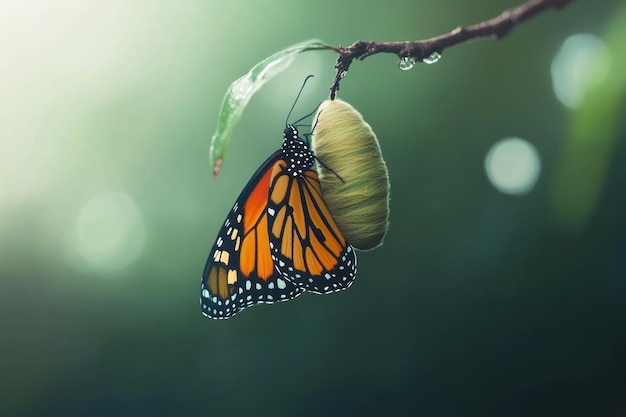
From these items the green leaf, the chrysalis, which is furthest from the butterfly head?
the green leaf

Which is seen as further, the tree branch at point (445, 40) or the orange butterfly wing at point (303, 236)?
the orange butterfly wing at point (303, 236)

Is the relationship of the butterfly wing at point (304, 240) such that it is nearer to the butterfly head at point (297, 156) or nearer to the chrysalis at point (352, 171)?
the butterfly head at point (297, 156)

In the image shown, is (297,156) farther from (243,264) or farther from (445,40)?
(445,40)

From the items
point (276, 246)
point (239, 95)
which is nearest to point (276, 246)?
point (276, 246)

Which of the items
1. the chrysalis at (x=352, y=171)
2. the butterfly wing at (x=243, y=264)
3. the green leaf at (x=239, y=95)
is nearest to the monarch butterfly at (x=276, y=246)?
the butterfly wing at (x=243, y=264)

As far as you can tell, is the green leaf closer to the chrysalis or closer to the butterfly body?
the chrysalis

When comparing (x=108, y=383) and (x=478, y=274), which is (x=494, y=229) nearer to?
(x=478, y=274)
